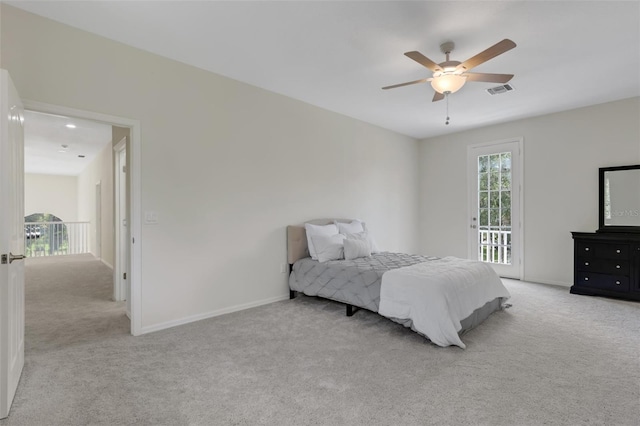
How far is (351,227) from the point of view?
474cm

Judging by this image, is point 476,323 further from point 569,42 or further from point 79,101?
point 79,101

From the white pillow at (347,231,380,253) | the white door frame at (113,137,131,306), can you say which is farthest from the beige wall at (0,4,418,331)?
the white door frame at (113,137,131,306)

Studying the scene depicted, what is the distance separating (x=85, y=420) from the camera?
177cm

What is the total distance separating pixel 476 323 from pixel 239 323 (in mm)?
2372

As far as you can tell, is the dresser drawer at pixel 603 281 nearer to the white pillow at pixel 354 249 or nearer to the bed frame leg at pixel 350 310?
the white pillow at pixel 354 249

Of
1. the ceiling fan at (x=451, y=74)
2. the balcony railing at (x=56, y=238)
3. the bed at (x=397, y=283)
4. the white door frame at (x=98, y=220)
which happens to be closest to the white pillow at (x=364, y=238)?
the bed at (x=397, y=283)

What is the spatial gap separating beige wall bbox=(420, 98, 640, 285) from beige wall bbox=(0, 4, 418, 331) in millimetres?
3075

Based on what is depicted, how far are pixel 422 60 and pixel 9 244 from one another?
3.07 metres

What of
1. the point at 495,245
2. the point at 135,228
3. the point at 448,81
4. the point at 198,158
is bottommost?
the point at 495,245

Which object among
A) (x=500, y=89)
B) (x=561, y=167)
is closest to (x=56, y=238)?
(x=500, y=89)

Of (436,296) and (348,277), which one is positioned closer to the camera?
(436,296)

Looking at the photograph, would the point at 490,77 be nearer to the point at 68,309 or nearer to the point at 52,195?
the point at 68,309

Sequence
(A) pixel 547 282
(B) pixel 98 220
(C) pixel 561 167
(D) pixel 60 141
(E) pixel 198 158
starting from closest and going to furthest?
(E) pixel 198 158
(C) pixel 561 167
(A) pixel 547 282
(D) pixel 60 141
(B) pixel 98 220

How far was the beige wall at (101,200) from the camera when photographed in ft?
21.2
